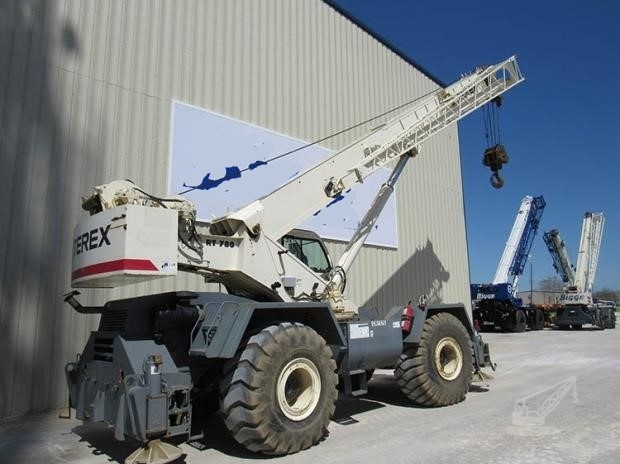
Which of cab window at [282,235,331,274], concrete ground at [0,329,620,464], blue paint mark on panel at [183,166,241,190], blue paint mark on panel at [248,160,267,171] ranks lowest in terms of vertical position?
concrete ground at [0,329,620,464]

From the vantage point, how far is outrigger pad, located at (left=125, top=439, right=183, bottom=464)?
5.12m

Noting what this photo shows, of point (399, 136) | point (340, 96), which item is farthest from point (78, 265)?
point (340, 96)

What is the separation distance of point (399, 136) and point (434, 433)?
6458mm

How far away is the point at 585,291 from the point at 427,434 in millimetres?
31551

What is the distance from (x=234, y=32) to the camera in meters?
12.7

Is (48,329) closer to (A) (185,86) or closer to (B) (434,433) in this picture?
(A) (185,86)

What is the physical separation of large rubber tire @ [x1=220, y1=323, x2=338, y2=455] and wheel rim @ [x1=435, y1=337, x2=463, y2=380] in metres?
2.81

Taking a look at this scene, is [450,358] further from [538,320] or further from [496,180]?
[538,320]

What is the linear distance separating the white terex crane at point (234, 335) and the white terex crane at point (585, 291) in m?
27.3

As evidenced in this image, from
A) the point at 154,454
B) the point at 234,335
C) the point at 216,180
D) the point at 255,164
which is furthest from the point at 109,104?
the point at 154,454

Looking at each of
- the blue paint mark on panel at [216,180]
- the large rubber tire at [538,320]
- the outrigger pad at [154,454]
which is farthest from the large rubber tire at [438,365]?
the large rubber tire at [538,320]

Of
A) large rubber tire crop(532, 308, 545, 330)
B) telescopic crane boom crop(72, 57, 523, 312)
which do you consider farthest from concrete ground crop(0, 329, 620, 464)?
large rubber tire crop(532, 308, 545, 330)

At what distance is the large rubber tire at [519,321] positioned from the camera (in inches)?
1142

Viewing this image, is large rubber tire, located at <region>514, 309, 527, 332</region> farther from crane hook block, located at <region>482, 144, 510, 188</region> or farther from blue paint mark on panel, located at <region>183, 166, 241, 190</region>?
blue paint mark on panel, located at <region>183, 166, 241, 190</region>
